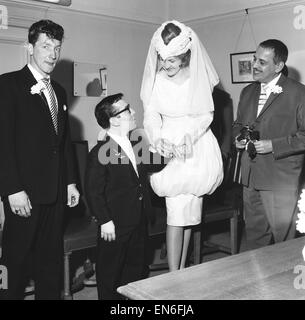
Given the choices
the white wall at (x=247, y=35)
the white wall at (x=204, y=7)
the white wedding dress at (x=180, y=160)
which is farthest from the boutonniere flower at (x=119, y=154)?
the white wall at (x=204, y=7)

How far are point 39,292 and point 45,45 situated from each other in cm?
135

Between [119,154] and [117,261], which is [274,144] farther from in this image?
[117,261]

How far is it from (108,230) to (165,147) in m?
0.57

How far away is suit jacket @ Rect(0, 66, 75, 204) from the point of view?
7.58ft

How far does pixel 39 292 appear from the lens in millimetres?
2596

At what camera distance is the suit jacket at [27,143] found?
2.31 meters

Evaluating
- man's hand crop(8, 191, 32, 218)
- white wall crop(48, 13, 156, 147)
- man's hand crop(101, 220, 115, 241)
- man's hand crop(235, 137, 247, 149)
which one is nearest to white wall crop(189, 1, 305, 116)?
white wall crop(48, 13, 156, 147)

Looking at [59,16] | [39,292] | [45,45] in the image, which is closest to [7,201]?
[39,292]

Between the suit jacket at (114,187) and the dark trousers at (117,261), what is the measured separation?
0.08m

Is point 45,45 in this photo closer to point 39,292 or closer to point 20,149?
point 20,149

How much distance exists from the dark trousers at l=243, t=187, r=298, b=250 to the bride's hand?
0.73 m

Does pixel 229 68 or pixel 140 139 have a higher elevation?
pixel 229 68

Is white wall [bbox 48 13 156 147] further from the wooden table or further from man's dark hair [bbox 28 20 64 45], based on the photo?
the wooden table

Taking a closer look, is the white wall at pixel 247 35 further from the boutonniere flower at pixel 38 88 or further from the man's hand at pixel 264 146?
the boutonniere flower at pixel 38 88
